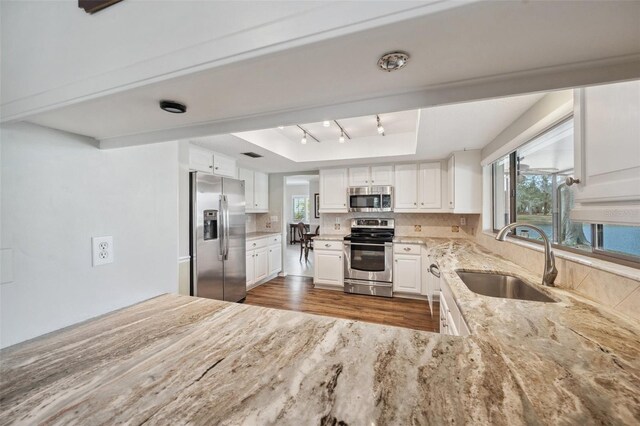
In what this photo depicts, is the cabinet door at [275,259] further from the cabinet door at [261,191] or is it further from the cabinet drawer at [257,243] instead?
the cabinet door at [261,191]

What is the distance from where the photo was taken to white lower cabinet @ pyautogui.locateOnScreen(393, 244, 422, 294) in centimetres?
360

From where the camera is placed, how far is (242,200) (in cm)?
365

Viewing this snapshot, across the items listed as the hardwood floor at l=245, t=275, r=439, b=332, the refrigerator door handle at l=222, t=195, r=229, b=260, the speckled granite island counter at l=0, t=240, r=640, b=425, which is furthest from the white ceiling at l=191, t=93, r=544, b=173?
the hardwood floor at l=245, t=275, r=439, b=332

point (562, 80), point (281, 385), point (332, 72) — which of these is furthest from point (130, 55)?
point (562, 80)

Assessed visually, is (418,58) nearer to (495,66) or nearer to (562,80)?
(495,66)

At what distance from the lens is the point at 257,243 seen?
13.9 feet

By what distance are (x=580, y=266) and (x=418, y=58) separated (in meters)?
1.54

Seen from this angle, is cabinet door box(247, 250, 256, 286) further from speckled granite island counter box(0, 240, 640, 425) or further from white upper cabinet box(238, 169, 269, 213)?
speckled granite island counter box(0, 240, 640, 425)

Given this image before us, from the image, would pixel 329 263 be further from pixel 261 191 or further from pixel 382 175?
pixel 261 191

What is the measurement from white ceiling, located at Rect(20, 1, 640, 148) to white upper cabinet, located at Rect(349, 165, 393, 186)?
3.31 meters

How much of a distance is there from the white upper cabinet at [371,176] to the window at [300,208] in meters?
6.31

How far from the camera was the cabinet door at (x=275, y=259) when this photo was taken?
462cm

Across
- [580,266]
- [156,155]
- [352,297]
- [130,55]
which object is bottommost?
[352,297]

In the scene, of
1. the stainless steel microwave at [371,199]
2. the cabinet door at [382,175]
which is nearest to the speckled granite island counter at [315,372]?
the stainless steel microwave at [371,199]
